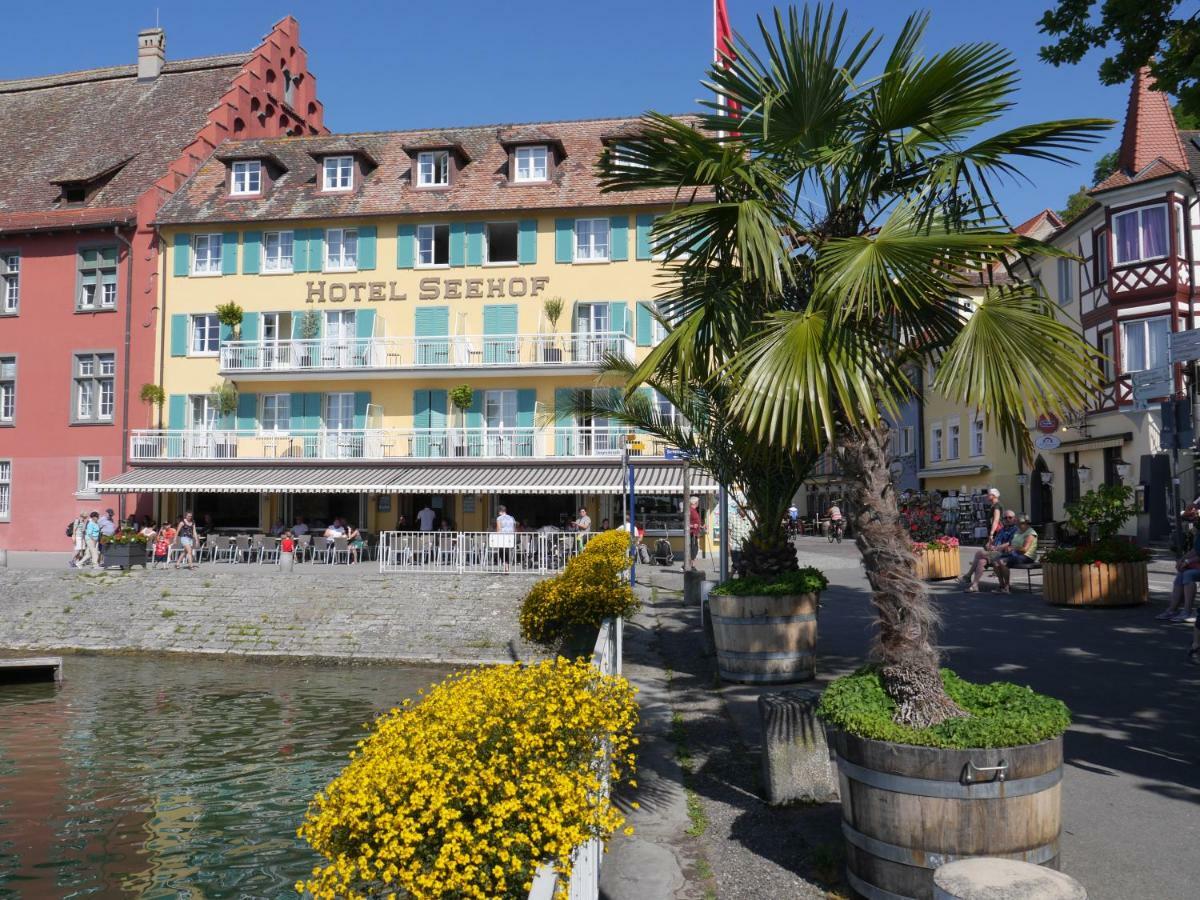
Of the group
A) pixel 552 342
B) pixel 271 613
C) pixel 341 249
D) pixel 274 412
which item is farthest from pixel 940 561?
pixel 341 249

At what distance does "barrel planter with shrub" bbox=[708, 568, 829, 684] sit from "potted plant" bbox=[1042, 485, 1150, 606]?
6.19 m

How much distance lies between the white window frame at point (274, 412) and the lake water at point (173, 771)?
13733 millimetres

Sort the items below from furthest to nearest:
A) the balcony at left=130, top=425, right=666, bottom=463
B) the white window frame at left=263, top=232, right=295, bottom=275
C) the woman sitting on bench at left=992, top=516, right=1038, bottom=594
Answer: the white window frame at left=263, top=232, right=295, bottom=275
the balcony at left=130, top=425, right=666, bottom=463
the woman sitting on bench at left=992, top=516, right=1038, bottom=594

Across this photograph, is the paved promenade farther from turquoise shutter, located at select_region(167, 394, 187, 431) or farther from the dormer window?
turquoise shutter, located at select_region(167, 394, 187, 431)

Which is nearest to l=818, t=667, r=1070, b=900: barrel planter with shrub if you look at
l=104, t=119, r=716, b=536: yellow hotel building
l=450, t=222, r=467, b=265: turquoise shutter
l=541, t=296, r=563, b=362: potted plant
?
l=104, t=119, r=716, b=536: yellow hotel building

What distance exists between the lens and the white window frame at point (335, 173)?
35.7 m

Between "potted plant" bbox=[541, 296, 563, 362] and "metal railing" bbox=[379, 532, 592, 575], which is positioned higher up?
"potted plant" bbox=[541, 296, 563, 362]

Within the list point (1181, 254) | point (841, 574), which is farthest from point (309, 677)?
point (1181, 254)

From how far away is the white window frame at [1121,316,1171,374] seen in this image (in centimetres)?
2903

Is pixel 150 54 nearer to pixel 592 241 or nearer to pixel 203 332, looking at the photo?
pixel 203 332

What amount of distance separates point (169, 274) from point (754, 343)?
33.9 m

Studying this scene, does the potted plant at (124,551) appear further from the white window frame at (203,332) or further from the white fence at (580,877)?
the white fence at (580,877)

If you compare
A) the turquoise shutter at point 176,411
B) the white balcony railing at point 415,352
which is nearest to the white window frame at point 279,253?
the white balcony railing at point 415,352

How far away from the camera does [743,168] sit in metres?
6.48
